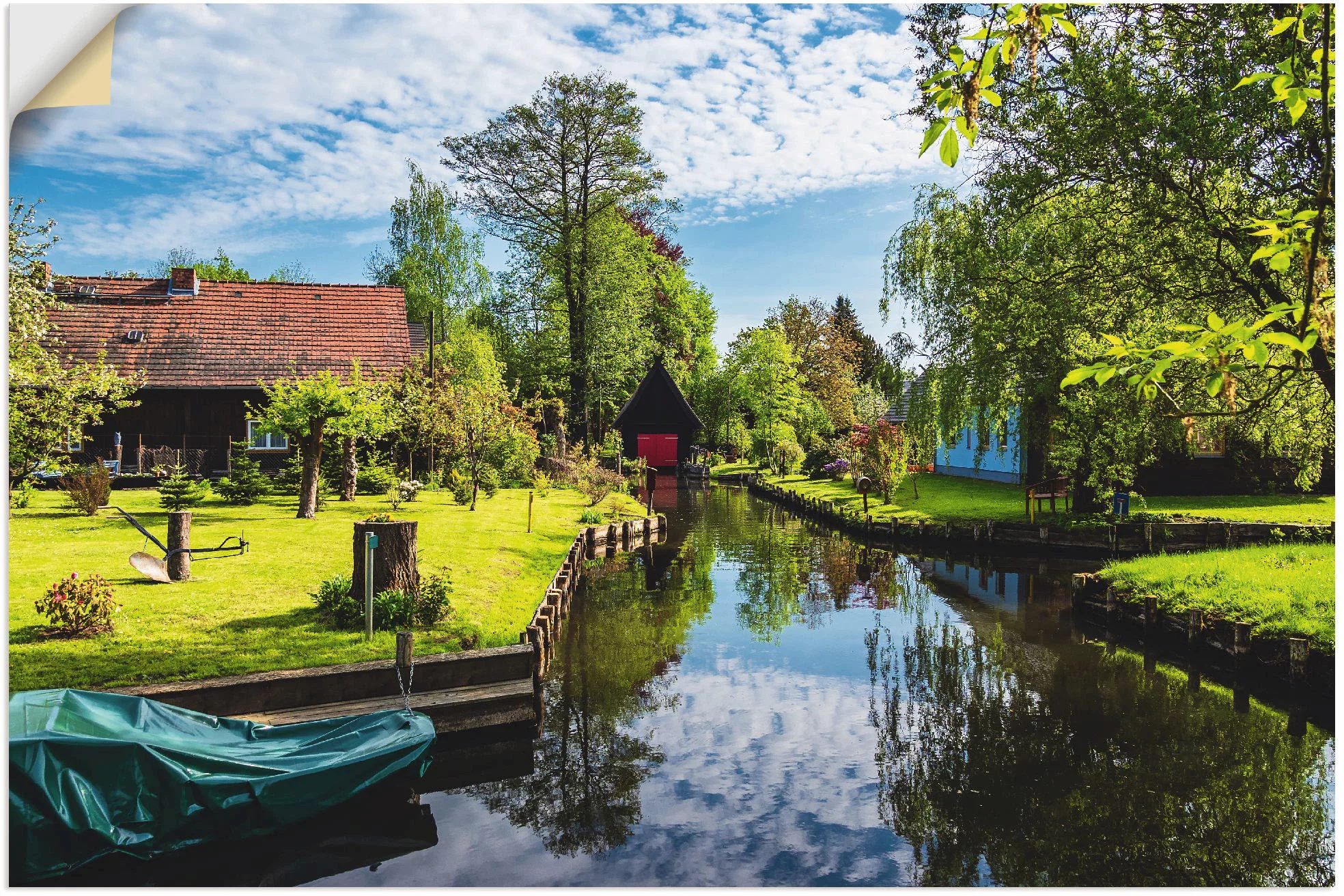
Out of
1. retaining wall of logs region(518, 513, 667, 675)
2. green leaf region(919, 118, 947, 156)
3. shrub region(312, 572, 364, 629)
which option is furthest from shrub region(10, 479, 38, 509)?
green leaf region(919, 118, 947, 156)

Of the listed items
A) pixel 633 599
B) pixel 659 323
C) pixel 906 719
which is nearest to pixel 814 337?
pixel 659 323

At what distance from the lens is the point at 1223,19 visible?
8914 mm

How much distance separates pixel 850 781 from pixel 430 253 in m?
38.6

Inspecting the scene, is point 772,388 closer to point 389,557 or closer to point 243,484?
point 243,484

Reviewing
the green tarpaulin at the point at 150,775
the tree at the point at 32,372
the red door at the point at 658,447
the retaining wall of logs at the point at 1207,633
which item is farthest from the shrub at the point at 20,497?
the red door at the point at 658,447

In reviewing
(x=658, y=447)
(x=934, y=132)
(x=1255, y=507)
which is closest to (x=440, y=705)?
(x=934, y=132)

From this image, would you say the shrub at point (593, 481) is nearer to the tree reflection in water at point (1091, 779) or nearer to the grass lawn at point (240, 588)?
the grass lawn at point (240, 588)

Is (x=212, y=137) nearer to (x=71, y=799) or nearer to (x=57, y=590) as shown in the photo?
(x=57, y=590)

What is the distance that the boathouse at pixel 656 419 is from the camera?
37969mm

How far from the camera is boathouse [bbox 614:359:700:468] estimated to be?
1495 inches

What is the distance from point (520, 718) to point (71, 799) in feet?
12.1

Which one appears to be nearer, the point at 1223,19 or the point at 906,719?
the point at 906,719

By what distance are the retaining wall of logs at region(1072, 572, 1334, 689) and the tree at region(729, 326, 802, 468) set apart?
83.2 ft

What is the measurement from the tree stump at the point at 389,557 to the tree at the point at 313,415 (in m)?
7.43
